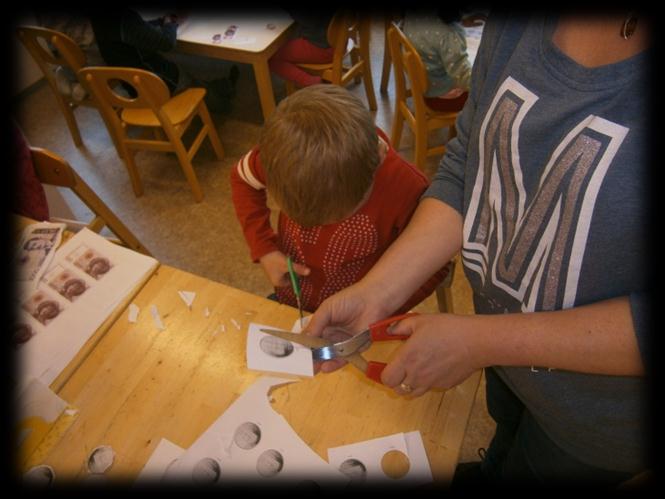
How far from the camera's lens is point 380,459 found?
77cm

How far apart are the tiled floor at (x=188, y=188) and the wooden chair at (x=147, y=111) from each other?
12 cm

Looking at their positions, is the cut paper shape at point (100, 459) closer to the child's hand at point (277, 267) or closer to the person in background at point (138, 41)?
the child's hand at point (277, 267)

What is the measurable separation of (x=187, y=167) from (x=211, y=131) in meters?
0.30

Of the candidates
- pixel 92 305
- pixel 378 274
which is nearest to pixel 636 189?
pixel 378 274

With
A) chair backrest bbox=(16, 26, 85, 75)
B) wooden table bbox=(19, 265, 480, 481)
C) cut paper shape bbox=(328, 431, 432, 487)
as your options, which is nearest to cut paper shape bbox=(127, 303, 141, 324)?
wooden table bbox=(19, 265, 480, 481)

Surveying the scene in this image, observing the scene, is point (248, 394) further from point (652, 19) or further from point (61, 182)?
point (61, 182)

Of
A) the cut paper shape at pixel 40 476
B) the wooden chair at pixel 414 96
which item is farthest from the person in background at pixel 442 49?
the cut paper shape at pixel 40 476

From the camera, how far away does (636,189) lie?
1.55 feet

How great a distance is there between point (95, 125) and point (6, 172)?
6.15 feet

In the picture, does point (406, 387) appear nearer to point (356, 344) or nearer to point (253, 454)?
point (356, 344)

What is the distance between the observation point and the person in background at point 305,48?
2.15m

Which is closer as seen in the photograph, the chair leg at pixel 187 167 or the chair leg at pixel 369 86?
the chair leg at pixel 187 167

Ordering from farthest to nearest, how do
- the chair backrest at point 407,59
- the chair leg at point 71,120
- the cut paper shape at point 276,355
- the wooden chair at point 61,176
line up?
the chair leg at point 71,120 → the chair backrest at point 407,59 → the wooden chair at point 61,176 → the cut paper shape at point 276,355

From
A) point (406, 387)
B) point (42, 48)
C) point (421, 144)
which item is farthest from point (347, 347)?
point (42, 48)
